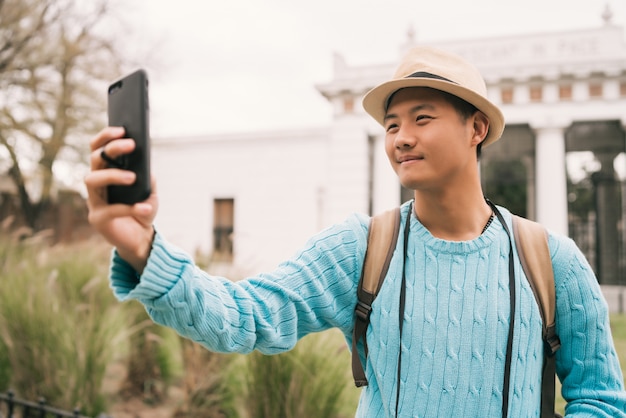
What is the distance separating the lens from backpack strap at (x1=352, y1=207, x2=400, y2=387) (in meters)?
1.41

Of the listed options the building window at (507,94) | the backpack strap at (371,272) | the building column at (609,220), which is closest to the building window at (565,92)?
the building window at (507,94)

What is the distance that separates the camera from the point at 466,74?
4.74 feet

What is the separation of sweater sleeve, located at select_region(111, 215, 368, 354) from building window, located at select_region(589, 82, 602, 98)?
11730mm

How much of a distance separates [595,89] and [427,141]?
11.8 m

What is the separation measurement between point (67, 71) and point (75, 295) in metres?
11.3

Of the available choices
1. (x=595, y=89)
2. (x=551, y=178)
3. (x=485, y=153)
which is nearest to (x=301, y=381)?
(x=551, y=178)

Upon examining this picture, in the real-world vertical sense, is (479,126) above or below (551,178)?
below

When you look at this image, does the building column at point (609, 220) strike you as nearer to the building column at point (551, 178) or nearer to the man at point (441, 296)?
the building column at point (551, 178)

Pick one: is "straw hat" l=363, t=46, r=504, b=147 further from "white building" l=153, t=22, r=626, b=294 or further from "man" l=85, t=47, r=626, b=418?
"white building" l=153, t=22, r=626, b=294

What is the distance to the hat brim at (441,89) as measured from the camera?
1.37 metres

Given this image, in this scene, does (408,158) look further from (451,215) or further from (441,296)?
(441,296)

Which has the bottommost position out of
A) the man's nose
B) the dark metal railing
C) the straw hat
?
the dark metal railing

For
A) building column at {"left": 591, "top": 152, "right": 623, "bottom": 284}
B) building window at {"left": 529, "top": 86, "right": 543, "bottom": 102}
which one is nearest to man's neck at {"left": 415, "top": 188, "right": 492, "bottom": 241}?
building window at {"left": 529, "top": 86, "right": 543, "bottom": 102}

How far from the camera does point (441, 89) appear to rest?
139cm
